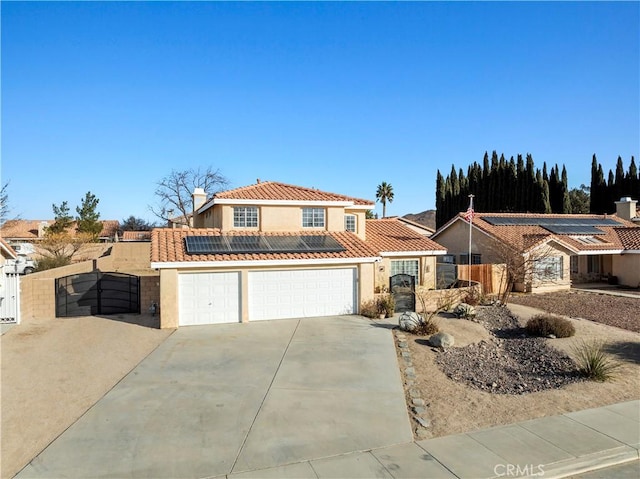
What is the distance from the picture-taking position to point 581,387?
10.8 metres

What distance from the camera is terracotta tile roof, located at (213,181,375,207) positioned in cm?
2064

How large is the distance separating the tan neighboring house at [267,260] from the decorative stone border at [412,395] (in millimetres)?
4954

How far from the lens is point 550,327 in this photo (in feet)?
52.1

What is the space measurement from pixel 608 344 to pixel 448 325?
5.43 m

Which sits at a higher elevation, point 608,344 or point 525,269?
point 525,269

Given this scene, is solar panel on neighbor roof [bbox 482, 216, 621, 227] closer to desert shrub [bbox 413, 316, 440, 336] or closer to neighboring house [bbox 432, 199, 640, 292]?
neighboring house [bbox 432, 199, 640, 292]

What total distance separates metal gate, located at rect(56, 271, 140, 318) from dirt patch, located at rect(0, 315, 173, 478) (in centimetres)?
103

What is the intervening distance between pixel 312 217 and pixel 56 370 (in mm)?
13225

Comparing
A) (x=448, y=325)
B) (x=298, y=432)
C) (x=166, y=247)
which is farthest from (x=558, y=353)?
(x=166, y=247)

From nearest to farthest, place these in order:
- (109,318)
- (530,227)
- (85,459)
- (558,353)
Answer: (85,459)
(558,353)
(109,318)
(530,227)

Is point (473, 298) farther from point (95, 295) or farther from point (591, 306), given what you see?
point (95, 295)

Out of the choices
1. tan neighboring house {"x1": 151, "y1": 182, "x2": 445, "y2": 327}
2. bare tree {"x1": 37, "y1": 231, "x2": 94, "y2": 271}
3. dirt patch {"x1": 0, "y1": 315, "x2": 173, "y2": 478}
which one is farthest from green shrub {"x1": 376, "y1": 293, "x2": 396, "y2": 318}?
bare tree {"x1": 37, "y1": 231, "x2": 94, "y2": 271}

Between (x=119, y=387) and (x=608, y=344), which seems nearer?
(x=119, y=387)

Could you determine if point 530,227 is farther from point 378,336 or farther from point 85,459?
point 85,459
